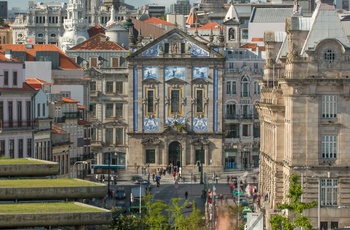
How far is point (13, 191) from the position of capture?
50.4 m

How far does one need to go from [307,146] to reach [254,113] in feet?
235

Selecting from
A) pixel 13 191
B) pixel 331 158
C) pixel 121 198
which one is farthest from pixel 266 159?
pixel 13 191

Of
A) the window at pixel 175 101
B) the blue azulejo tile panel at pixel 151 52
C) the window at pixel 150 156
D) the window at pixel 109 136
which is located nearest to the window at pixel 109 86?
the window at pixel 109 136

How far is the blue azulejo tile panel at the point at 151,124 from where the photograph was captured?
15462 cm

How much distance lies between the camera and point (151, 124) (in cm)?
15462

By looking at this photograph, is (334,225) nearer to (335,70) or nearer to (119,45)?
(335,70)

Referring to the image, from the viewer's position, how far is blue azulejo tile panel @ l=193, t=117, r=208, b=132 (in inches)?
6097

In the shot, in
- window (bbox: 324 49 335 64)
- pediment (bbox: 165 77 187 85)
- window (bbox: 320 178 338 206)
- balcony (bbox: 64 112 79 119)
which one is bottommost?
window (bbox: 320 178 338 206)

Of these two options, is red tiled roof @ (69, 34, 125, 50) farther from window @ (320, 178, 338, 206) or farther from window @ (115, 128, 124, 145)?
window @ (320, 178, 338, 206)

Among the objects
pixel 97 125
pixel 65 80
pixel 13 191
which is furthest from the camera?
pixel 97 125

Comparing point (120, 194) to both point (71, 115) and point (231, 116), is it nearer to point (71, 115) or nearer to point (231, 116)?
point (71, 115)

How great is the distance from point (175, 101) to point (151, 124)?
2.89 meters

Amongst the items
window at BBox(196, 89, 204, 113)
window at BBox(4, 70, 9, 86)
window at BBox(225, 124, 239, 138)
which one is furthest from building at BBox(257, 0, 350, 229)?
window at BBox(225, 124, 239, 138)

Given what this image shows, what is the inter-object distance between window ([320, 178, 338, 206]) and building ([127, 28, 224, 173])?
57.9 meters
